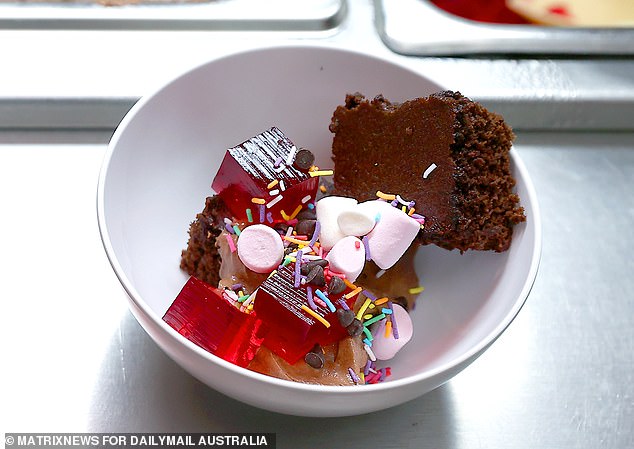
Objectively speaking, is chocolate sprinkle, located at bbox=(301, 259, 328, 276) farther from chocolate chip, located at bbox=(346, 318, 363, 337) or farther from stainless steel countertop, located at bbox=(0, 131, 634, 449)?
stainless steel countertop, located at bbox=(0, 131, 634, 449)

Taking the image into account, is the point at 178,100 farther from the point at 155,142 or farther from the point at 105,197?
the point at 105,197

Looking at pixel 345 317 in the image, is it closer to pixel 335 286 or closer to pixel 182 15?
pixel 335 286

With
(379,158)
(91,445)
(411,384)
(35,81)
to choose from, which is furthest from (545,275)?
(35,81)

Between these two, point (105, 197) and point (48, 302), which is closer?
point (105, 197)

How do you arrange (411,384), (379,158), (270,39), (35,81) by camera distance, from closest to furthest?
(411,384) < (379,158) < (35,81) < (270,39)

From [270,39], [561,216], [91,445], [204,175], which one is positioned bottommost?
[91,445]

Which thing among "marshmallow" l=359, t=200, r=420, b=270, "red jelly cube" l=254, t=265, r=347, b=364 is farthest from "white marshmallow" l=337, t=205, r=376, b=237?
"red jelly cube" l=254, t=265, r=347, b=364

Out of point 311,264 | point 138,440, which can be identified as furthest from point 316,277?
point 138,440
